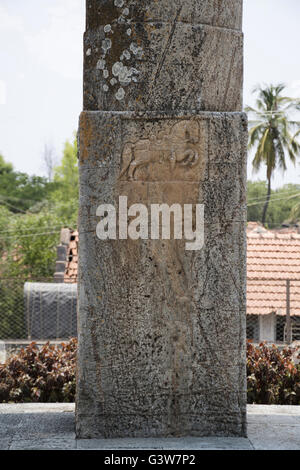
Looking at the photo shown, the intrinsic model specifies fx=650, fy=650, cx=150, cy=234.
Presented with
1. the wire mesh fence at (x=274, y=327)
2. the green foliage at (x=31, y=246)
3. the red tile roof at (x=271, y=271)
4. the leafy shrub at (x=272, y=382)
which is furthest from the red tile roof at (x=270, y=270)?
the green foliage at (x=31, y=246)

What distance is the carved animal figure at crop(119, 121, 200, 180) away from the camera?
152 inches

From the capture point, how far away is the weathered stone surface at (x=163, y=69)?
3887 millimetres

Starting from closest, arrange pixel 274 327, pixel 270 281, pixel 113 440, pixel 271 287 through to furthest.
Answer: pixel 113 440, pixel 274 327, pixel 271 287, pixel 270 281

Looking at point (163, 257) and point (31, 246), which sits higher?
point (31, 246)

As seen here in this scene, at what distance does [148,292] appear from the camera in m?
3.86

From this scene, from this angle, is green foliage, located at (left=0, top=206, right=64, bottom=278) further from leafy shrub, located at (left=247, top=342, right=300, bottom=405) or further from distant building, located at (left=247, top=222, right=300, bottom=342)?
leafy shrub, located at (left=247, top=342, right=300, bottom=405)

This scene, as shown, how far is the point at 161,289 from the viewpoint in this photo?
3865 mm

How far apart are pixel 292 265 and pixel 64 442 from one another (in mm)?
13130

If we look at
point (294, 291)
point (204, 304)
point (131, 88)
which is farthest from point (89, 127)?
point (294, 291)

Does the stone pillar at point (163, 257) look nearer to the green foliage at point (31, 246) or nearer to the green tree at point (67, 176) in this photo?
the green foliage at point (31, 246)

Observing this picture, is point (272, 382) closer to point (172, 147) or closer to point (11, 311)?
point (172, 147)

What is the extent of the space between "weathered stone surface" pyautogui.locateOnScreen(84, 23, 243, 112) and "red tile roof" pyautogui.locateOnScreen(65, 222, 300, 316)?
32.1 feet

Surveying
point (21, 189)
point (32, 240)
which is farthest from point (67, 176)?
point (32, 240)

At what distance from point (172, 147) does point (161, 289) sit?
848 mm
